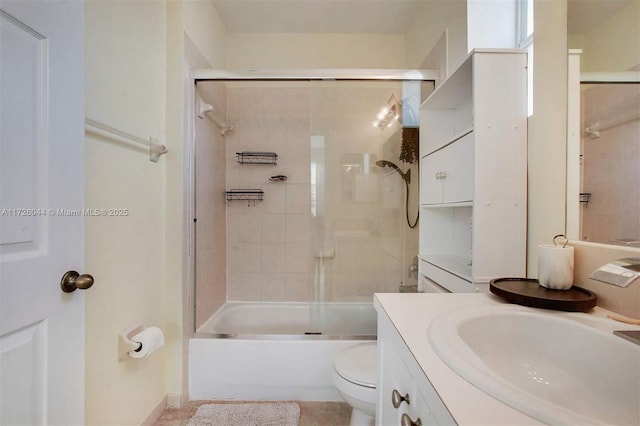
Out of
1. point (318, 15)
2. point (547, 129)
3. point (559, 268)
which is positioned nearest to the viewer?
point (559, 268)

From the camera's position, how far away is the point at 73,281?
0.74 m

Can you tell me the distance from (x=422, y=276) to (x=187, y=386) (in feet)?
5.19

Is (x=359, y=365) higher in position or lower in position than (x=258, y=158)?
lower

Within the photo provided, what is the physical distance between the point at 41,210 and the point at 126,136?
0.65 m

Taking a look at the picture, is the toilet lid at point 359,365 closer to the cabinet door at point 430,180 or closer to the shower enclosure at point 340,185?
the shower enclosure at point 340,185

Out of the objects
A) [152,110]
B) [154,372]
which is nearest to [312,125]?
[152,110]

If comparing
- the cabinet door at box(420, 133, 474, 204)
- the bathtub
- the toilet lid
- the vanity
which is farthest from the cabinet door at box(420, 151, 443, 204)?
the bathtub

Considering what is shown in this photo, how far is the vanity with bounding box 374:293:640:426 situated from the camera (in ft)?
1.24

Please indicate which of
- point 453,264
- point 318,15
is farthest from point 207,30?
point 453,264

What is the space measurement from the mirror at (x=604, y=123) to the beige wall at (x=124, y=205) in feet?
5.69

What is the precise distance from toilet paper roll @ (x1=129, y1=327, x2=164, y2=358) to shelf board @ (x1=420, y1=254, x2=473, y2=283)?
148cm

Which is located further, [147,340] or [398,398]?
[147,340]

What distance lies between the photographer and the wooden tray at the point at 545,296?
0.70 meters

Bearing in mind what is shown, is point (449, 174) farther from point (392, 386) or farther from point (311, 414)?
point (311, 414)
